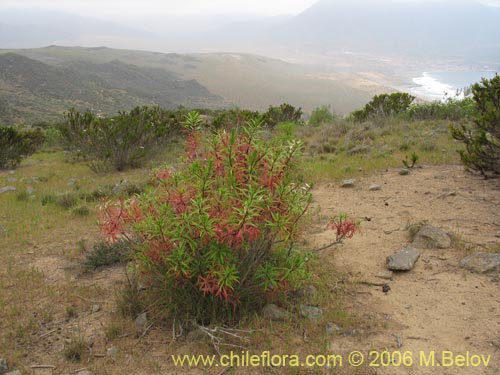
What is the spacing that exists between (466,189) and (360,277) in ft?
10.9

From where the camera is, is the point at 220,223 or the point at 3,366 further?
the point at 3,366

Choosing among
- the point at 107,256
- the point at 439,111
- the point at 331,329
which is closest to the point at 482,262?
the point at 331,329

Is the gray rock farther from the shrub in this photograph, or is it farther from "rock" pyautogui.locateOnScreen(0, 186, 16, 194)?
"rock" pyautogui.locateOnScreen(0, 186, 16, 194)

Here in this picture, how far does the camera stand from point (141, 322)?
131 inches

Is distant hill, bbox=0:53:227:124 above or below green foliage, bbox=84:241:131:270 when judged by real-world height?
above

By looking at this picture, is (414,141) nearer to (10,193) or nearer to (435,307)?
(435,307)

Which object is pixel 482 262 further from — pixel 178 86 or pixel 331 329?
pixel 178 86

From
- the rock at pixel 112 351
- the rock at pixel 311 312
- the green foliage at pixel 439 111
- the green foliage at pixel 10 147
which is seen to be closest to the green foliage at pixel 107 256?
the rock at pixel 112 351

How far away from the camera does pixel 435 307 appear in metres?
3.43

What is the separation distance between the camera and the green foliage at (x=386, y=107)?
1561cm

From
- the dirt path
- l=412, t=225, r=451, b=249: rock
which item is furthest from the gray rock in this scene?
l=412, t=225, r=451, b=249: rock

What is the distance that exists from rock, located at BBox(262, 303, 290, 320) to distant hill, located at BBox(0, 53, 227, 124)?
33.8 meters

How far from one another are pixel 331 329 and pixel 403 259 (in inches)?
56.3

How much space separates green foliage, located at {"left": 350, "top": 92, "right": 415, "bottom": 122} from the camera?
51.2 ft
